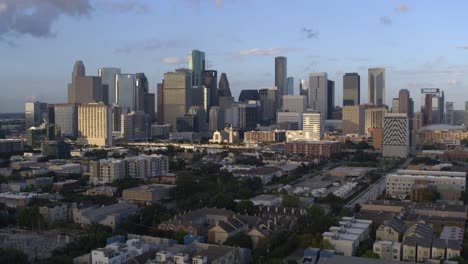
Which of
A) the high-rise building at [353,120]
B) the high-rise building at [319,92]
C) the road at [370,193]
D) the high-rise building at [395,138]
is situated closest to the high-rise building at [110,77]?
the high-rise building at [319,92]

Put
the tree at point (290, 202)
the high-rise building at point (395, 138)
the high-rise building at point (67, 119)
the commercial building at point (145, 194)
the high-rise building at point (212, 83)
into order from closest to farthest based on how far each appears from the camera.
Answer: the tree at point (290, 202)
the commercial building at point (145, 194)
the high-rise building at point (395, 138)
the high-rise building at point (67, 119)
the high-rise building at point (212, 83)

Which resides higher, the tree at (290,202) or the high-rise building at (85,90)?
the high-rise building at (85,90)

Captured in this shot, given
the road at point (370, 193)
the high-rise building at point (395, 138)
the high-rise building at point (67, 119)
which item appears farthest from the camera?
the high-rise building at point (67, 119)

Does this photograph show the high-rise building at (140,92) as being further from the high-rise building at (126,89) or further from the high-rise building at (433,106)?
the high-rise building at (433,106)

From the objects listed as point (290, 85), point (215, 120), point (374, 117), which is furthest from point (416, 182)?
point (290, 85)

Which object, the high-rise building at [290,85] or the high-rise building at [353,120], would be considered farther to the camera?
the high-rise building at [290,85]

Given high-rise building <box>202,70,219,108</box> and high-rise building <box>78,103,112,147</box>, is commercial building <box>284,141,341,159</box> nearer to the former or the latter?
high-rise building <box>78,103,112,147</box>

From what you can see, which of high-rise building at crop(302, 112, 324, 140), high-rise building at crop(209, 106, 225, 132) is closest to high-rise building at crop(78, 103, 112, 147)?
high-rise building at crop(209, 106, 225, 132)
